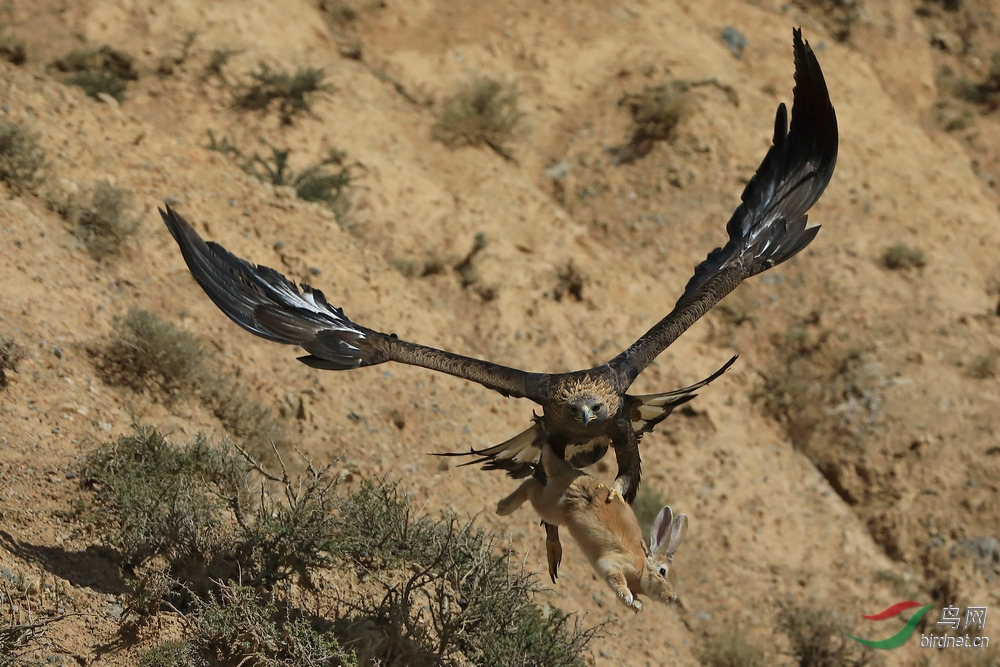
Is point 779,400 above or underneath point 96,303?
above

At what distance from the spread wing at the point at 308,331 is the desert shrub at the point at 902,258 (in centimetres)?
823

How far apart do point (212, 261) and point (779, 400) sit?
7189 millimetres

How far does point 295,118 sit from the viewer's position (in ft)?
38.3

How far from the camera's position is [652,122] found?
13492 millimetres

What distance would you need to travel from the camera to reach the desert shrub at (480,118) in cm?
1270

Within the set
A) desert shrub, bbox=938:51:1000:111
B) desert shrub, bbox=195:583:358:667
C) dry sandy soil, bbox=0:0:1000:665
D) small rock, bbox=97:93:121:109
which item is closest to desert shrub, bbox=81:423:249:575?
dry sandy soil, bbox=0:0:1000:665

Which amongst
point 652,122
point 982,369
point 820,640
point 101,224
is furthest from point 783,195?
point 652,122

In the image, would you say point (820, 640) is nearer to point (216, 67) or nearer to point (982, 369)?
point (982, 369)

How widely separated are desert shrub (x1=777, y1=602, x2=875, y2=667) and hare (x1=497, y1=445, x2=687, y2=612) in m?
3.70

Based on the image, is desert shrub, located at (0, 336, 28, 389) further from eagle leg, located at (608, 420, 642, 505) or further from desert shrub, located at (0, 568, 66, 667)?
eagle leg, located at (608, 420, 642, 505)

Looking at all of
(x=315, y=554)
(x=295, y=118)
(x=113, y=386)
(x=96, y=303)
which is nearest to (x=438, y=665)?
(x=315, y=554)

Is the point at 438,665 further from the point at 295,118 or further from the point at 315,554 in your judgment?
the point at 295,118

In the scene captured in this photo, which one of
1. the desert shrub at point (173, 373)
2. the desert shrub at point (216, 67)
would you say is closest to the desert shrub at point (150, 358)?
the desert shrub at point (173, 373)

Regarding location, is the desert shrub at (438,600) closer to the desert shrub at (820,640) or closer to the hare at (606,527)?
the hare at (606,527)
